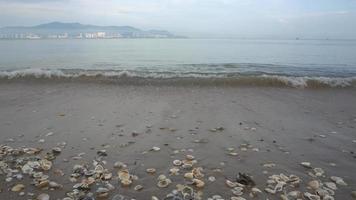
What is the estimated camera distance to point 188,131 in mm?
6469

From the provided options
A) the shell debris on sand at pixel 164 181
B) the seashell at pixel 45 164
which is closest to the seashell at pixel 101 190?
the shell debris on sand at pixel 164 181

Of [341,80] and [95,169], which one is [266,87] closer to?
[341,80]

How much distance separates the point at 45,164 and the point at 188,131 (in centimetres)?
300

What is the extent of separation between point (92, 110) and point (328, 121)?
6220 millimetres

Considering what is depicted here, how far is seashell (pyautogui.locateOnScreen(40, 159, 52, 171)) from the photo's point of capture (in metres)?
4.46

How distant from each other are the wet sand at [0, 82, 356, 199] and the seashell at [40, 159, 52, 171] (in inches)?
3.6

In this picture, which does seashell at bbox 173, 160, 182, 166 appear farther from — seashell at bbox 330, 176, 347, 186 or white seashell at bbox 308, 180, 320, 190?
seashell at bbox 330, 176, 347, 186

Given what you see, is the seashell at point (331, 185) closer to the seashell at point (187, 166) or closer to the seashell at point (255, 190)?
the seashell at point (255, 190)

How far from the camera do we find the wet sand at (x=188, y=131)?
4.48 meters

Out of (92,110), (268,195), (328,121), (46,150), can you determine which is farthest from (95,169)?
(328,121)

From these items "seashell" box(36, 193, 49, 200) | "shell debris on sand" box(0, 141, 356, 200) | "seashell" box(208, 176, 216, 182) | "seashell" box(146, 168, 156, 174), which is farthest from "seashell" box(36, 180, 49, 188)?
"seashell" box(208, 176, 216, 182)

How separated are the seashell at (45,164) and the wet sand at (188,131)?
9 centimetres

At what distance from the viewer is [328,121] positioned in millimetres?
7359

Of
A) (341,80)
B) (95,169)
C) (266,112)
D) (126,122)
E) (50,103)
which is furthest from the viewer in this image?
(341,80)
